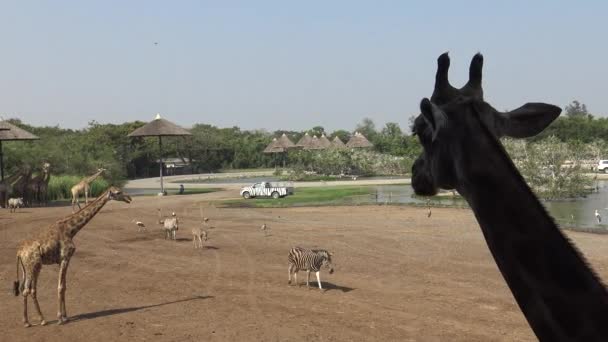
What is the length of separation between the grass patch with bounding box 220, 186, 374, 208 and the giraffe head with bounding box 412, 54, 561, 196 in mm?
34031

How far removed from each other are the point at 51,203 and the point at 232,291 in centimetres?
2990

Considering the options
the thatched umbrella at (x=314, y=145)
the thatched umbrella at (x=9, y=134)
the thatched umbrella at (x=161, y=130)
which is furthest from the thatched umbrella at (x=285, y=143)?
the thatched umbrella at (x=9, y=134)

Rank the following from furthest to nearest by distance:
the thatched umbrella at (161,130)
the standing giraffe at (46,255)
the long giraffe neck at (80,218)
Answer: the thatched umbrella at (161,130)
the long giraffe neck at (80,218)
the standing giraffe at (46,255)

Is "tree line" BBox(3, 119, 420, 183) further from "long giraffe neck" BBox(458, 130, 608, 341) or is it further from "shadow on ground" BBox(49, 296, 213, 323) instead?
"long giraffe neck" BBox(458, 130, 608, 341)

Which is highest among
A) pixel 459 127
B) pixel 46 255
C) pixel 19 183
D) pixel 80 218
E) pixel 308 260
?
pixel 459 127

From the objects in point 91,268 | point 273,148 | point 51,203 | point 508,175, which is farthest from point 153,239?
point 273,148

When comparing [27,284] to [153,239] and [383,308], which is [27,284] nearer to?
[383,308]

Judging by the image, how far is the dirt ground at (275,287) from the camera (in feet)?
37.6

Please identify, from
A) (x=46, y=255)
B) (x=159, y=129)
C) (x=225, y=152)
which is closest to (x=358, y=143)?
(x=225, y=152)

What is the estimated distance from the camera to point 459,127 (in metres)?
2.47

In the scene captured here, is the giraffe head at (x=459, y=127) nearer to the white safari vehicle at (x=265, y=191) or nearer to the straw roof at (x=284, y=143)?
the white safari vehicle at (x=265, y=191)

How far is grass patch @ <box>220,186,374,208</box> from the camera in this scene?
37.4 metres

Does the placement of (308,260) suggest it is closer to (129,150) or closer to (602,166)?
(602,166)

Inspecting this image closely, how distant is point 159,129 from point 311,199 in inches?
601
